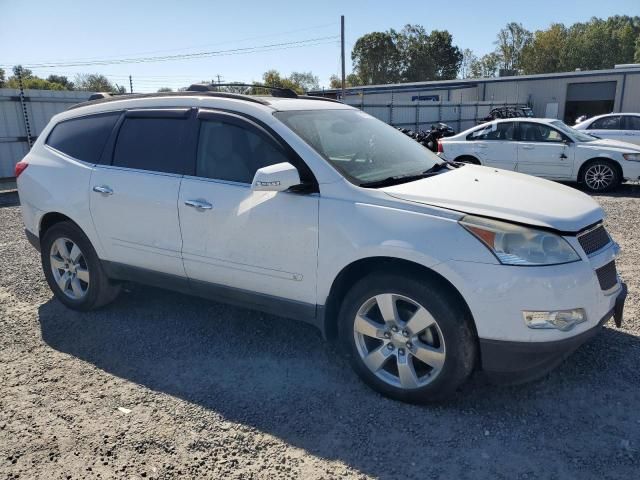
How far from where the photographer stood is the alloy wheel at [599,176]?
401 inches

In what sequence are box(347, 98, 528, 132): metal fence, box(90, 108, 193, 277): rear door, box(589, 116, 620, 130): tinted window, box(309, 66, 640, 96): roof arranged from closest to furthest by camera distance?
1. box(90, 108, 193, 277): rear door
2. box(589, 116, 620, 130): tinted window
3. box(347, 98, 528, 132): metal fence
4. box(309, 66, 640, 96): roof

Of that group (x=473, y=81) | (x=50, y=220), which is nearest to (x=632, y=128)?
(x=50, y=220)

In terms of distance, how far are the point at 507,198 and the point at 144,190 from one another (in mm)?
2586

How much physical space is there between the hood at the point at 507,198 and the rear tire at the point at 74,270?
8.91 ft

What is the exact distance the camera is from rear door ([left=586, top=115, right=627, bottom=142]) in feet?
42.6

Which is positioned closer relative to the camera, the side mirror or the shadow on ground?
the shadow on ground

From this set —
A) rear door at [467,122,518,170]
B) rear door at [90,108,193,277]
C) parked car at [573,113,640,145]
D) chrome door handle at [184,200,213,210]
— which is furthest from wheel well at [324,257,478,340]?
parked car at [573,113,640,145]

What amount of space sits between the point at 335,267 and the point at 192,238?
1.17m

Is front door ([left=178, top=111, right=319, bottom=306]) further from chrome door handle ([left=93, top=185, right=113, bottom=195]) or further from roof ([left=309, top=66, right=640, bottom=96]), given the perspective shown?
roof ([left=309, top=66, right=640, bottom=96])

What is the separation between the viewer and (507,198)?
307 centimetres

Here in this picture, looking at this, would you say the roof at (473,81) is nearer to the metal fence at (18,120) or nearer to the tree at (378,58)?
the metal fence at (18,120)

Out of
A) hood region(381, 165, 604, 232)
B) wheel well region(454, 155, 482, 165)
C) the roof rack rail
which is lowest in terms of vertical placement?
wheel well region(454, 155, 482, 165)

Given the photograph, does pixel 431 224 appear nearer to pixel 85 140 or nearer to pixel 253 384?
pixel 253 384

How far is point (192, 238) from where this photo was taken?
3.68m
